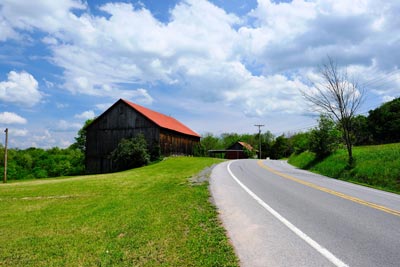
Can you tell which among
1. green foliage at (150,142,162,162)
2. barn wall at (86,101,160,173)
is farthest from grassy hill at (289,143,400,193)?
barn wall at (86,101,160,173)

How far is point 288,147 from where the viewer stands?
7581cm

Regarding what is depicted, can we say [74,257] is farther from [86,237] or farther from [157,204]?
[157,204]

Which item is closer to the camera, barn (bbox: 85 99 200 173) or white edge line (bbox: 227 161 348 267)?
white edge line (bbox: 227 161 348 267)

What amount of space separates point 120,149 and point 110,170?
5.51 m

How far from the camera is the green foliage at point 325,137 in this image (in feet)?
89.0

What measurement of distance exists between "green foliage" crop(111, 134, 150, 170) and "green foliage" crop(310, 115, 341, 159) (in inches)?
843

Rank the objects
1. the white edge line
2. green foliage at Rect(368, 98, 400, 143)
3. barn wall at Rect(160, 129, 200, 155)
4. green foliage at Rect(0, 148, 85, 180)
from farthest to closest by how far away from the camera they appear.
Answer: green foliage at Rect(0, 148, 85, 180) < green foliage at Rect(368, 98, 400, 143) < barn wall at Rect(160, 129, 200, 155) < the white edge line

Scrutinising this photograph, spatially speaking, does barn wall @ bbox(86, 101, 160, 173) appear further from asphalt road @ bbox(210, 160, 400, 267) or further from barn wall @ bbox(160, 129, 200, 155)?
asphalt road @ bbox(210, 160, 400, 267)

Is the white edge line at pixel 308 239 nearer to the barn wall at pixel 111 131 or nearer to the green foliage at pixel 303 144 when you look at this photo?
the green foliage at pixel 303 144

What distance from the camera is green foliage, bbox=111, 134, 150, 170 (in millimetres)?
37438

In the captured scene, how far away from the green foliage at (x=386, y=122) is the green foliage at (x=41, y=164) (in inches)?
2386

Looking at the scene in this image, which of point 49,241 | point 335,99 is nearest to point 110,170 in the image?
point 335,99

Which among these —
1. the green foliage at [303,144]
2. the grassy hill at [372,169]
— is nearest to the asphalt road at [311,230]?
the grassy hill at [372,169]

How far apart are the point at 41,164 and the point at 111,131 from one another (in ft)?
134
